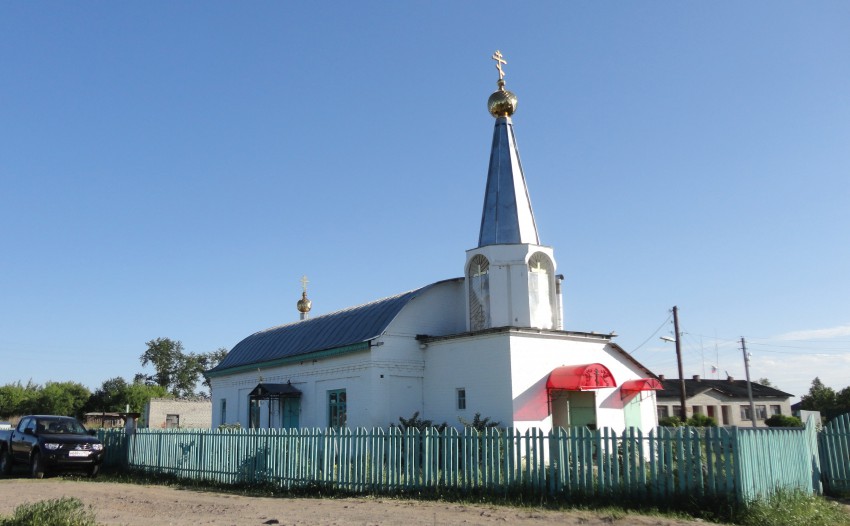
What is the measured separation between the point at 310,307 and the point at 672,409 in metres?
32.0

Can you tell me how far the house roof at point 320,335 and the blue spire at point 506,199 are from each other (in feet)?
8.51

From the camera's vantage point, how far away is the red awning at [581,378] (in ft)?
59.1

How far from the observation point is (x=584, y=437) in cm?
1221

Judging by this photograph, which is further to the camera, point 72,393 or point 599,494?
point 72,393

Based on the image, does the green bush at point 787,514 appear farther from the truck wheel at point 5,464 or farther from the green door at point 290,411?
the truck wheel at point 5,464

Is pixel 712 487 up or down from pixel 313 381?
down

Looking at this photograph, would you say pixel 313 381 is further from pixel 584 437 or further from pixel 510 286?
pixel 584 437

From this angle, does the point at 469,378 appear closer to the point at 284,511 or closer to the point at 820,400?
the point at 284,511

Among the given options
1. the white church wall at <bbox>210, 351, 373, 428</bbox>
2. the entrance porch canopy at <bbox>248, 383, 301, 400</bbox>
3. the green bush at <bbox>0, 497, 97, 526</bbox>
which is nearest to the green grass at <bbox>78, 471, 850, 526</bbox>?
the green bush at <bbox>0, 497, 97, 526</bbox>

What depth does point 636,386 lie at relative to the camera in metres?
20.3

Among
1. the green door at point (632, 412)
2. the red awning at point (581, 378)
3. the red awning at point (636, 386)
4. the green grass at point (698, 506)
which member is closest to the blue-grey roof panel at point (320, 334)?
the red awning at point (581, 378)

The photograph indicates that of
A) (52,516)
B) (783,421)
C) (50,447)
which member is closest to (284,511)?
(52,516)

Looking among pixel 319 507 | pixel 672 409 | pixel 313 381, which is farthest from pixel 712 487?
pixel 672 409

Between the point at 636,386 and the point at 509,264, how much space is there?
199 inches
